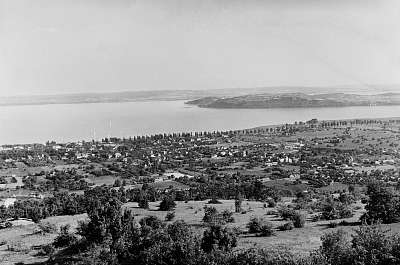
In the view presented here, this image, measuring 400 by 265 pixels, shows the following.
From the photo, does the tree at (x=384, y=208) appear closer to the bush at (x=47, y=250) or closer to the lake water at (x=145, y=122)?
the bush at (x=47, y=250)

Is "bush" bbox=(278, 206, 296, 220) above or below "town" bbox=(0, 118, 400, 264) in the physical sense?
above

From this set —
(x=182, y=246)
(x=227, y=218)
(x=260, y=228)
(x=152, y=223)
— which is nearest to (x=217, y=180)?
(x=227, y=218)

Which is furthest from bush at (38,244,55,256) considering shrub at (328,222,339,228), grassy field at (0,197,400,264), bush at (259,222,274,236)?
shrub at (328,222,339,228)

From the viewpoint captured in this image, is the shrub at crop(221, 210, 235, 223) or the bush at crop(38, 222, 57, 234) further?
the bush at crop(38, 222, 57, 234)

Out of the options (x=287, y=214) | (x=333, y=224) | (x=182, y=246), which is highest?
(x=182, y=246)

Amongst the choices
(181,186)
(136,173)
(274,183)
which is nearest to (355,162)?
(274,183)

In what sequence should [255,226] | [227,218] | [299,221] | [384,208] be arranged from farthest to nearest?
[227,218], [299,221], [384,208], [255,226]

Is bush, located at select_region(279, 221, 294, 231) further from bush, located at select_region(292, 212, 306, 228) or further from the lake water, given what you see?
the lake water

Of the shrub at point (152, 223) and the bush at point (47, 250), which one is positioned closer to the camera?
the bush at point (47, 250)

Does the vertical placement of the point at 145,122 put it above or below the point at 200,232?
below

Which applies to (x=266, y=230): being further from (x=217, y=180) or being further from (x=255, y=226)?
(x=217, y=180)

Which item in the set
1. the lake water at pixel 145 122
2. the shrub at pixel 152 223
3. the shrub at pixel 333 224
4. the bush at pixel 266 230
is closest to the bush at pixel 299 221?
the shrub at pixel 333 224
